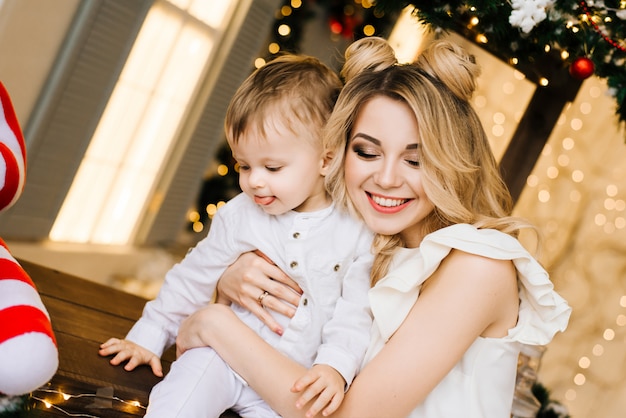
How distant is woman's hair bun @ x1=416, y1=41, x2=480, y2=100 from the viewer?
1.44 metres

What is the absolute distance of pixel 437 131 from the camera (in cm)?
137

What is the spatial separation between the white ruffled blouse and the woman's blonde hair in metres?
0.10

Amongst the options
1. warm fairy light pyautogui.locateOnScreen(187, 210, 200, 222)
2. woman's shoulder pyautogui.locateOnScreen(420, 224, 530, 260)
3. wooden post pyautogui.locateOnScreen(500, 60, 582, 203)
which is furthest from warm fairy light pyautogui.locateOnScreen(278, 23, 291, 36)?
woman's shoulder pyautogui.locateOnScreen(420, 224, 530, 260)

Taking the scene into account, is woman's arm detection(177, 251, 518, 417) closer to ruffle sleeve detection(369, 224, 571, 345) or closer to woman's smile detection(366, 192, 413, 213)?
ruffle sleeve detection(369, 224, 571, 345)

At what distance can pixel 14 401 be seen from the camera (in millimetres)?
960

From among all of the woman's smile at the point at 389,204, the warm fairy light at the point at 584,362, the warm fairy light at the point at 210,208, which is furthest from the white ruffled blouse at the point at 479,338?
the warm fairy light at the point at 210,208

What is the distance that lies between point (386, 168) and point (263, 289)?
40 centimetres

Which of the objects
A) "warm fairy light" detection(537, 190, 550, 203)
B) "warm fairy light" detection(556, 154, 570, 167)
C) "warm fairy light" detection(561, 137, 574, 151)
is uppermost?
"warm fairy light" detection(561, 137, 574, 151)

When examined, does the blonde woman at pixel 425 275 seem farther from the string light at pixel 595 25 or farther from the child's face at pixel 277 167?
the string light at pixel 595 25

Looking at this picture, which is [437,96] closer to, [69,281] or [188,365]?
[188,365]

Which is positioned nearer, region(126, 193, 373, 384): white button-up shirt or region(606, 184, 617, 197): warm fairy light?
region(126, 193, 373, 384): white button-up shirt

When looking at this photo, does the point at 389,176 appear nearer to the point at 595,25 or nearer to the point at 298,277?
the point at 298,277

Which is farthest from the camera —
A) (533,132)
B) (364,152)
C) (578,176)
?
(578,176)

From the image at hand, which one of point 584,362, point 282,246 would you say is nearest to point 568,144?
point 584,362
